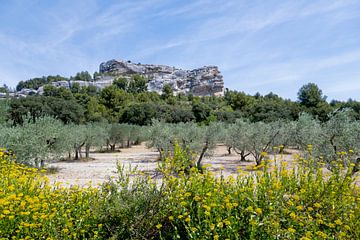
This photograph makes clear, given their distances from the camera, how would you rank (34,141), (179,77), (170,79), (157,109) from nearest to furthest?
1. (34,141)
2. (157,109)
3. (170,79)
4. (179,77)

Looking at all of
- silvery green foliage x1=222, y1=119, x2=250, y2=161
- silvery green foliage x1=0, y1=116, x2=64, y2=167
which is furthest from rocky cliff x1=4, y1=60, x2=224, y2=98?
silvery green foliage x1=0, y1=116, x2=64, y2=167

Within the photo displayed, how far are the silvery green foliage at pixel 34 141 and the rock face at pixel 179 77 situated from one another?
80.1 m

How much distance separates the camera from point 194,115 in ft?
157

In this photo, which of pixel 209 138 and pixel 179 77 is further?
pixel 179 77

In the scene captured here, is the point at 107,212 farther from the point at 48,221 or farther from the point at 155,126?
the point at 155,126

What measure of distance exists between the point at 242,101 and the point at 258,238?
54.1 m

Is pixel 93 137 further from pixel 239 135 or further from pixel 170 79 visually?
pixel 170 79

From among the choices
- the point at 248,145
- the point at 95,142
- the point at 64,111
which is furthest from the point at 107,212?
the point at 64,111

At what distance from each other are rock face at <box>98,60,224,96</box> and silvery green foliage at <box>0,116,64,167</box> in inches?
3153

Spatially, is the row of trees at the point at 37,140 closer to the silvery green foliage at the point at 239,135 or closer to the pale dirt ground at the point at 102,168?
the pale dirt ground at the point at 102,168

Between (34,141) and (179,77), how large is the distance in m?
101

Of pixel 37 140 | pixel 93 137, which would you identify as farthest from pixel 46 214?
pixel 93 137

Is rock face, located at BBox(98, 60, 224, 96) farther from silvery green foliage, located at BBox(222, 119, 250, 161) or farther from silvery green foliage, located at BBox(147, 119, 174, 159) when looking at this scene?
silvery green foliage, located at BBox(147, 119, 174, 159)

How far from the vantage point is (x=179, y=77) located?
111 meters
